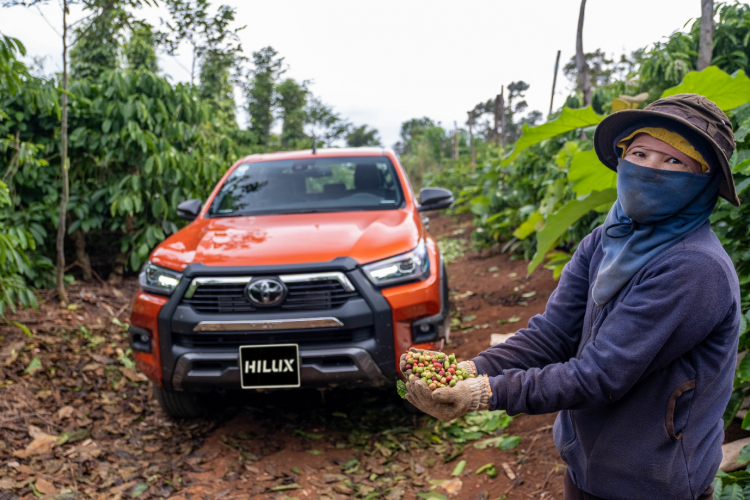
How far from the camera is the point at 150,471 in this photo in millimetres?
3029

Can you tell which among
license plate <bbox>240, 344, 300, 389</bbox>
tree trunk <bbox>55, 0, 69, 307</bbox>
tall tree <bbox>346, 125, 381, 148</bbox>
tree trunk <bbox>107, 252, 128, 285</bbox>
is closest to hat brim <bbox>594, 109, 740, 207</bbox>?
license plate <bbox>240, 344, 300, 389</bbox>

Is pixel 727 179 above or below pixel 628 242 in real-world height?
above

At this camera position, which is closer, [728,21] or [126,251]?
[728,21]

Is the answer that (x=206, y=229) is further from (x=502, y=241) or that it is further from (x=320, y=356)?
(x=502, y=241)

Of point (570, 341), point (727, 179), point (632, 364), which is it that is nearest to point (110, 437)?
point (570, 341)

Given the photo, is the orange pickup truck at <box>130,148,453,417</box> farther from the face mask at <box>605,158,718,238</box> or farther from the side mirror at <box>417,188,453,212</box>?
the face mask at <box>605,158,718,238</box>

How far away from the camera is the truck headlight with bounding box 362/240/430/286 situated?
3.02 metres

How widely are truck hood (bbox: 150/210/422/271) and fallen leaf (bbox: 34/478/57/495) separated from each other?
46.7 inches

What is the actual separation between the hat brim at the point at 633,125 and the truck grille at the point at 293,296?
1662 mm

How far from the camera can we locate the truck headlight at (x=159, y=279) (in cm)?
308

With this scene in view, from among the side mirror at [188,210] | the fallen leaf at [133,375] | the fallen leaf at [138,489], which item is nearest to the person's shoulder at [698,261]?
the fallen leaf at [138,489]

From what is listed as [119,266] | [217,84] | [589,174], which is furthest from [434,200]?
[217,84]

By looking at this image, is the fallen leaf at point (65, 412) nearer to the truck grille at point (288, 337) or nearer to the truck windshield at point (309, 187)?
the truck grille at point (288, 337)

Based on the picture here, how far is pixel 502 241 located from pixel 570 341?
6.87 metres
